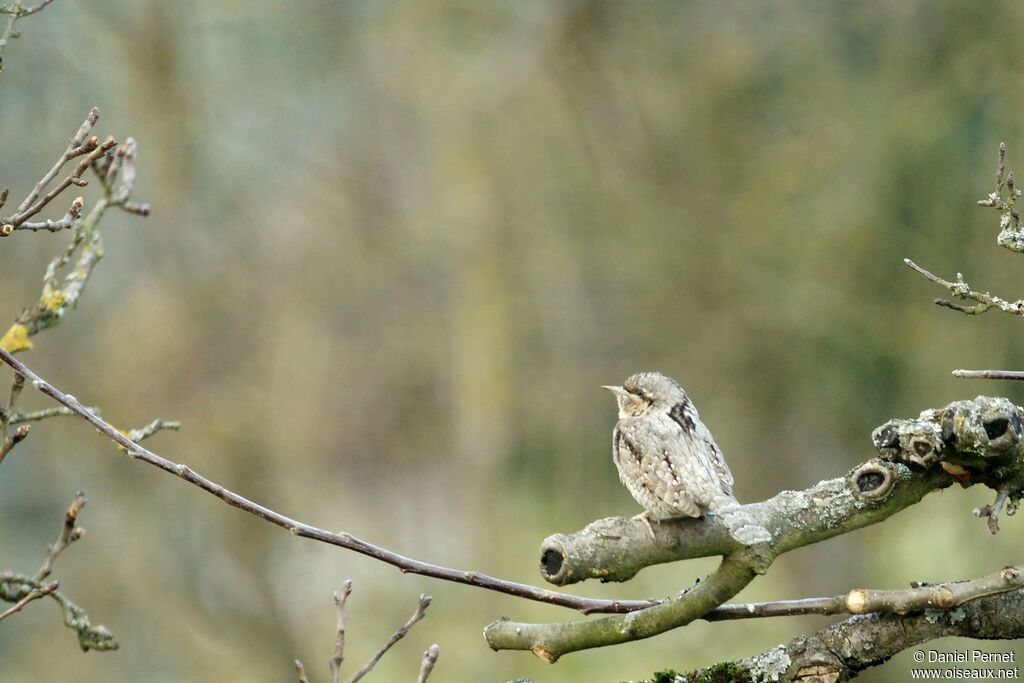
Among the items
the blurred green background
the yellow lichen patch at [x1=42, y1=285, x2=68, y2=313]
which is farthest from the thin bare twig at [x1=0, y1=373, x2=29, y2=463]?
the blurred green background

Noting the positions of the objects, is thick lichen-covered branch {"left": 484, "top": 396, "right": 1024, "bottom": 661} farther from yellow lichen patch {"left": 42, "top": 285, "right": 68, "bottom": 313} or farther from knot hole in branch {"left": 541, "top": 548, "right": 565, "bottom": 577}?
yellow lichen patch {"left": 42, "top": 285, "right": 68, "bottom": 313}

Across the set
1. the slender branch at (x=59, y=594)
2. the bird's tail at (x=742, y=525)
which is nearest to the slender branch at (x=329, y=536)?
the bird's tail at (x=742, y=525)

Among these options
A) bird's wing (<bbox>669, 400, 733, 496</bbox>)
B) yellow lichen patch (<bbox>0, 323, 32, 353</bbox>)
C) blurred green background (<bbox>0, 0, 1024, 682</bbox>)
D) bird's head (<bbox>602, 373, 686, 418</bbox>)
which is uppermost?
blurred green background (<bbox>0, 0, 1024, 682</bbox>)

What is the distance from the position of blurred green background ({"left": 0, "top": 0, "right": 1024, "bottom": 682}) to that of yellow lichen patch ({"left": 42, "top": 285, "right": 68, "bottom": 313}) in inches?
169

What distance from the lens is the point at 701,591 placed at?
204 centimetres

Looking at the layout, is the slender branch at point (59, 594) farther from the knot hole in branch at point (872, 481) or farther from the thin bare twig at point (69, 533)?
the knot hole in branch at point (872, 481)

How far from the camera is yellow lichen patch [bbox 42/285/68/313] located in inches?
122

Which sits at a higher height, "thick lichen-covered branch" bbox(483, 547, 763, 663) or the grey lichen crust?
the grey lichen crust

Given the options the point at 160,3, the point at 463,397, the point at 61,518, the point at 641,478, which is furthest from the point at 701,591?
the point at 160,3

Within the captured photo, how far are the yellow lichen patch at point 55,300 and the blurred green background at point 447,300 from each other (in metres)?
4.29

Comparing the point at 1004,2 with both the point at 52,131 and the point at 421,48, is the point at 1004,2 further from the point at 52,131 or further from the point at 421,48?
the point at 52,131

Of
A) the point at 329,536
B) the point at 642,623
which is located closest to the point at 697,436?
the point at 642,623

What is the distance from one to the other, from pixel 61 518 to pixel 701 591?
7.31m

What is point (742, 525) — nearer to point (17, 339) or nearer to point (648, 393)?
point (648, 393)
